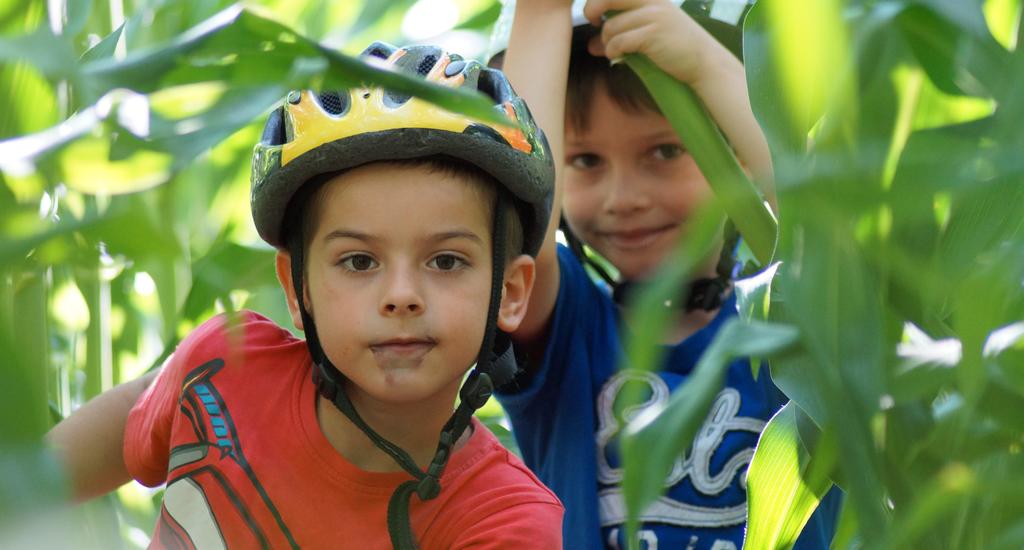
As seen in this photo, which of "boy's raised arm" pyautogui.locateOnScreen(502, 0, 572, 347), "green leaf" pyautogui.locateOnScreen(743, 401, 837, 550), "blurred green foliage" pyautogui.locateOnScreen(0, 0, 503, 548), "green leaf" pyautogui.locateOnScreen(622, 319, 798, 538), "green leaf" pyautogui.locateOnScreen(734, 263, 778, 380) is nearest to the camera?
"blurred green foliage" pyautogui.locateOnScreen(0, 0, 503, 548)

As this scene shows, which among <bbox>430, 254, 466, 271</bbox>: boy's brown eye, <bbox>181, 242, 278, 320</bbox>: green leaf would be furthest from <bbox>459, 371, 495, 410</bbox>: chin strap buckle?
<bbox>181, 242, 278, 320</bbox>: green leaf

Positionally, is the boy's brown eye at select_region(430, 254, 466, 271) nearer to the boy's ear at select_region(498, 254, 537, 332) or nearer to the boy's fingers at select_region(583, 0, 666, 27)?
the boy's ear at select_region(498, 254, 537, 332)

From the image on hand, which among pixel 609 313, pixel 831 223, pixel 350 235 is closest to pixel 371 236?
pixel 350 235

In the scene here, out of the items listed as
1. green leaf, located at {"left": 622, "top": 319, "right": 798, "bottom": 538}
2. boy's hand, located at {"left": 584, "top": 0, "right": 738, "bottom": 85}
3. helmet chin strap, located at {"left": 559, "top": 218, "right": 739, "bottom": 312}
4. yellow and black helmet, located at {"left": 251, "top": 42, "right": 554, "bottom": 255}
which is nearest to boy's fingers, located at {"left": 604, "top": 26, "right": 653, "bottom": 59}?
boy's hand, located at {"left": 584, "top": 0, "right": 738, "bottom": 85}

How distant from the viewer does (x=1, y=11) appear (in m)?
1.00

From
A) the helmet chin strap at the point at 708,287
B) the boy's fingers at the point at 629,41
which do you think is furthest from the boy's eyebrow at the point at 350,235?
the helmet chin strap at the point at 708,287

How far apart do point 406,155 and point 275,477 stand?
36cm

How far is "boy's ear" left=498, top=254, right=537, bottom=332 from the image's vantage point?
4.79 ft

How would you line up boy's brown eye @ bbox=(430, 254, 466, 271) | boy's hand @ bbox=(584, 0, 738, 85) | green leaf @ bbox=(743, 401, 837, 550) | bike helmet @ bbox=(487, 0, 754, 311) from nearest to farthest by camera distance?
green leaf @ bbox=(743, 401, 837, 550), boy's brown eye @ bbox=(430, 254, 466, 271), boy's hand @ bbox=(584, 0, 738, 85), bike helmet @ bbox=(487, 0, 754, 311)

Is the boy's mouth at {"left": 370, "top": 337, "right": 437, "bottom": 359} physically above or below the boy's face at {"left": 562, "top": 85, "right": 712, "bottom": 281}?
above

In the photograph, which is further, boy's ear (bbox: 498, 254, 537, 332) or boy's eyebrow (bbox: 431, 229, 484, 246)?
boy's ear (bbox: 498, 254, 537, 332)

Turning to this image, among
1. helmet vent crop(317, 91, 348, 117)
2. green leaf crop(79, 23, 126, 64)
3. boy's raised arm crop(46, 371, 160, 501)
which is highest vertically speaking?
green leaf crop(79, 23, 126, 64)

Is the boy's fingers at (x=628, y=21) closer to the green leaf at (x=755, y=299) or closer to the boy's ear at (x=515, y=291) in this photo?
the boy's ear at (x=515, y=291)

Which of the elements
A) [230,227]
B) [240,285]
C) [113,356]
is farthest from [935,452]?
[113,356]
